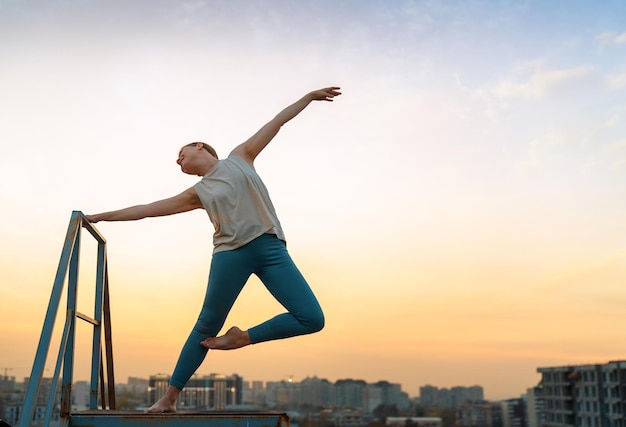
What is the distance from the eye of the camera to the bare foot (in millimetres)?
3836

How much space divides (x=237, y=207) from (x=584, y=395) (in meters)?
109

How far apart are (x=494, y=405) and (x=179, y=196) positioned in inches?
5755

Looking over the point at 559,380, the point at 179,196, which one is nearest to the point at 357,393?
the point at 559,380

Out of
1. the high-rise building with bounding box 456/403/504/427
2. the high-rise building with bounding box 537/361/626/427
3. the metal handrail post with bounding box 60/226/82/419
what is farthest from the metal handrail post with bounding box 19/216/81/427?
the high-rise building with bounding box 456/403/504/427

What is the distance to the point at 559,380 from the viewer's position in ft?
358

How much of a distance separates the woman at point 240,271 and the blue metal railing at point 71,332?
42 cm

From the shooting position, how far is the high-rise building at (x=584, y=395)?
93.5 metres

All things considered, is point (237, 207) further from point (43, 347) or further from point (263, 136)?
point (43, 347)

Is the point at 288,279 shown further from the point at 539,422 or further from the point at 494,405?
the point at 494,405

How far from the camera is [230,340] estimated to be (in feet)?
12.6

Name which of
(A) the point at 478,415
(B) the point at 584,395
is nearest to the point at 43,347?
Result: (B) the point at 584,395

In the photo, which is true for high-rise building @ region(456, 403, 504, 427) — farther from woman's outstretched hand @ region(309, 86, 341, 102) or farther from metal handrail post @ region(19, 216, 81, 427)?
metal handrail post @ region(19, 216, 81, 427)

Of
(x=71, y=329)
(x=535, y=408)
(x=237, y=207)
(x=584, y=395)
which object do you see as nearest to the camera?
(x=71, y=329)

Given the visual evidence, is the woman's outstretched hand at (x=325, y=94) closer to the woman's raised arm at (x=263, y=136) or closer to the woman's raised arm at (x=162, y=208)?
the woman's raised arm at (x=263, y=136)
